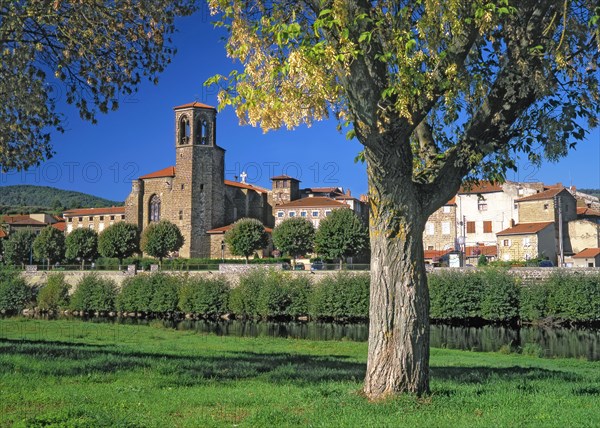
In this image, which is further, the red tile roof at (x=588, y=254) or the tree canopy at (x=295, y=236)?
the tree canopy at (x=295, y=236)

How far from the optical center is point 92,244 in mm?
67750

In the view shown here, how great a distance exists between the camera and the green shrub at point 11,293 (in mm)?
44125

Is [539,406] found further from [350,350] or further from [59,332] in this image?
[59,332]

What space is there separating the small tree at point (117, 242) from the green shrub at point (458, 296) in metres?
40.1

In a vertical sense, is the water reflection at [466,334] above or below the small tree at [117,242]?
below

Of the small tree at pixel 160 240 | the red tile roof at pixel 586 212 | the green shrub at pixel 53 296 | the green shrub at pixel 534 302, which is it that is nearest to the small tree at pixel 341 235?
the small tree at pixel 160 240

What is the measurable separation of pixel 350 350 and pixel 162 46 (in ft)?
43.0

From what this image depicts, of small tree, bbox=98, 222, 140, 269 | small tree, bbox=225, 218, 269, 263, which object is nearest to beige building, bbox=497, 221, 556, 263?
small tree, bbox=225, 218, 269, 263

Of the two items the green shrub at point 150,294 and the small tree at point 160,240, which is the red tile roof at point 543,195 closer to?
the green shrub at point 150,294

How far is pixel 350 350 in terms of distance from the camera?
2075cm

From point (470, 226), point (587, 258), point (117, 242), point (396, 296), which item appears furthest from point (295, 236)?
point (396, 296)

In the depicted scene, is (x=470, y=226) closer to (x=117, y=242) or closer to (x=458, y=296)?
(x=458, y=296)

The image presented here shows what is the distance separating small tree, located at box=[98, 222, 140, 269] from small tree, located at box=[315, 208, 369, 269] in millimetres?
22280

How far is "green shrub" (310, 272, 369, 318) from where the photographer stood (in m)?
36.9
